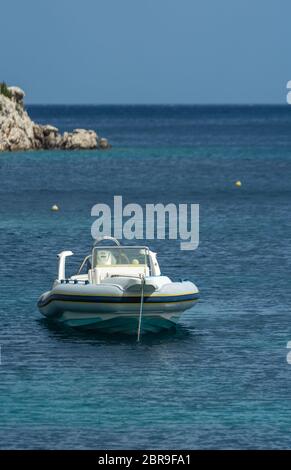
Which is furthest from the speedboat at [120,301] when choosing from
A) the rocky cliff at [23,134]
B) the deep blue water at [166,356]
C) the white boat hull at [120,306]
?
the rocky cliff at [23,134]

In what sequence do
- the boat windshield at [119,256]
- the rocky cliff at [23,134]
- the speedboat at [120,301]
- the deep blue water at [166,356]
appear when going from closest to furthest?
1. the deep blue water at [166,356]
2. the speedboat at [120,301]
3. the boat windshield at [119,256]
4. the rocky cliff at [23,134]

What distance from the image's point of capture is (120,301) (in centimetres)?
4025

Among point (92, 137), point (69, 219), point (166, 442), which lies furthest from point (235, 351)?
point (92, 137)

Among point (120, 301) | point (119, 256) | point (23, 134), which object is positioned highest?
point (23, 134)

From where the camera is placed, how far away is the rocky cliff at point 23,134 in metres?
136

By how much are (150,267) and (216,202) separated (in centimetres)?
4537

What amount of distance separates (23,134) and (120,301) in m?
101

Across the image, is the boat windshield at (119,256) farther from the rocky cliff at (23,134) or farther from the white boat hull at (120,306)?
the rocky cliff at (23,134)

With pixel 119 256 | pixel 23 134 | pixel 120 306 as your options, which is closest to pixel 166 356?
pixel 120 306

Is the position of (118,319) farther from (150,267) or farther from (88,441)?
(88,441)

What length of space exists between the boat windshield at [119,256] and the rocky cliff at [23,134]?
92.0 meters

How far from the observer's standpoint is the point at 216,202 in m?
88.3

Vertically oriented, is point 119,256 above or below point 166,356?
above

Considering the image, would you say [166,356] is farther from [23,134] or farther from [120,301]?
[23,134]
